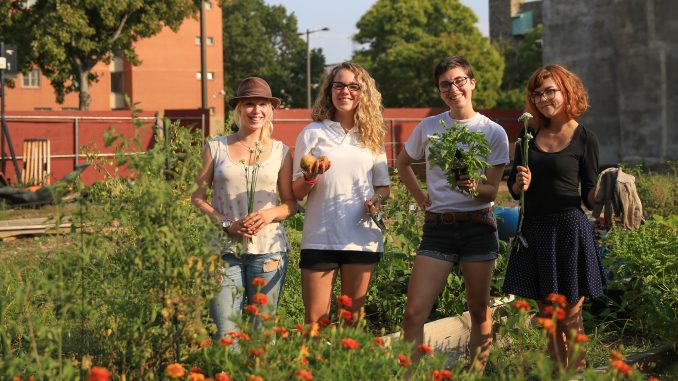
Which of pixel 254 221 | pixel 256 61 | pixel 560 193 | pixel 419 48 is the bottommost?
pixel 254 221

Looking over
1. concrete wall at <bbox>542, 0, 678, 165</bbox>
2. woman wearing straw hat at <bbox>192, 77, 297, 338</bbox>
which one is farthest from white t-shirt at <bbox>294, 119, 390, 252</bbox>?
concrete wall at <bbox>542, 0, 678, 165</bbox>

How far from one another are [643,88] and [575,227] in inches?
858

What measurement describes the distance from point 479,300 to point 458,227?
1.36 feet

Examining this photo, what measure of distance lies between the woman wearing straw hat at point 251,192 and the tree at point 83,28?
89.1ft

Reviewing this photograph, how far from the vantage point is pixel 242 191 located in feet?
14.6

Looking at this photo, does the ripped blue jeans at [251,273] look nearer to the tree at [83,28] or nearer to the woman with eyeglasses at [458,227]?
the woman with eyeglasses at [458,227]

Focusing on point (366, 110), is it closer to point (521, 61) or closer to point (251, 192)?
point (251, 192)

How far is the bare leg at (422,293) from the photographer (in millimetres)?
4617

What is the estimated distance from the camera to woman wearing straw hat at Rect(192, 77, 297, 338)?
4.36m

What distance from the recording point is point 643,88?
984 inches

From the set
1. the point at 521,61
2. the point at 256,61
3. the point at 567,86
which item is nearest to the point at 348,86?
the point at 567,86

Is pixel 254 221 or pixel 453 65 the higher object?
pixel 453 65

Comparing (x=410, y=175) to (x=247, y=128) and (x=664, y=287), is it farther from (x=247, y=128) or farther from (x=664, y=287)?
(x=664, y=287)

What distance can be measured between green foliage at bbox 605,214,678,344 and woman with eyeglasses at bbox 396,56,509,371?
137 cm
